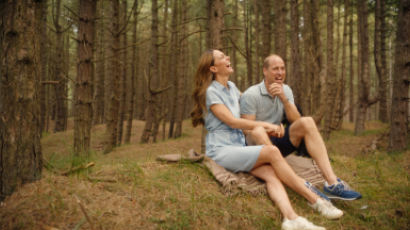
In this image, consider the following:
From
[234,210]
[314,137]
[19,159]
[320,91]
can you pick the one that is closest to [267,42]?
[320,91]

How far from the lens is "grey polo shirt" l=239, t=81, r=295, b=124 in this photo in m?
3.92

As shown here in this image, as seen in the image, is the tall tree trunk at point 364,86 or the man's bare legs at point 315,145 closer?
the man's bare legs at point 315,145

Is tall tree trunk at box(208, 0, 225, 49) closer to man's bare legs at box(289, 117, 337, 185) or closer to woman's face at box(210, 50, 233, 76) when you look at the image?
woman's face at box(210, 50, 233, 76)

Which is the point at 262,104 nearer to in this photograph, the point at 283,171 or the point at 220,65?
the point at 220,65

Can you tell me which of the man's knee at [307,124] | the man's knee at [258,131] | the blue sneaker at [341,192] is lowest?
the blue sneaker at [341,192]

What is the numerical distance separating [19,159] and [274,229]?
276 cm

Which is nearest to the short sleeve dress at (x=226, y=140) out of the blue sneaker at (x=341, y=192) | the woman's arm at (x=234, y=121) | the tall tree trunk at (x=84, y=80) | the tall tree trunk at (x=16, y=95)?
the woman's arm at (x=234, y=121)

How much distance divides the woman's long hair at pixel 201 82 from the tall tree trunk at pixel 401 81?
17.9 ft

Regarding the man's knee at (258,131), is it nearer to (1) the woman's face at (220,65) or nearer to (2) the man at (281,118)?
(2) the man at (281,118)

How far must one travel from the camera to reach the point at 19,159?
291 cm

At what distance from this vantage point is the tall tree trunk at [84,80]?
20.4 feet

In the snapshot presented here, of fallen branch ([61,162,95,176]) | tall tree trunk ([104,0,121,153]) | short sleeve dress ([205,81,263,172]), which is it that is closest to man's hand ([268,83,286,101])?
short sleeve dress ([205,81,263,172])

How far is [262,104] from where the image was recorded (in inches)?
157

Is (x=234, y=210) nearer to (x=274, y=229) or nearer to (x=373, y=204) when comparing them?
(x=274, y=229)
